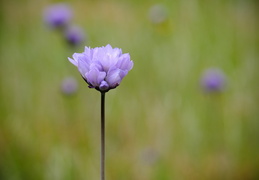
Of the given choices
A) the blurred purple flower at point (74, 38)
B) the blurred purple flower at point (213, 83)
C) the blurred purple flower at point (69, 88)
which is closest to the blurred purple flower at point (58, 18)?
the blurred purple flower at point (74, 38)

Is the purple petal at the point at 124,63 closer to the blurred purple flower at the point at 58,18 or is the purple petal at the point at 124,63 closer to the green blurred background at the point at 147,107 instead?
the green blurred background at the point at 147,107

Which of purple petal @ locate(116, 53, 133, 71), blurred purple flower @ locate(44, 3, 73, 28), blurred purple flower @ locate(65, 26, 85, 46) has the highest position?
blurred purple flower @ locate(44, 3, 73, 28)

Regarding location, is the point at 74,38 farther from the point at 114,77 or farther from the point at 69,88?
the point at 114,77

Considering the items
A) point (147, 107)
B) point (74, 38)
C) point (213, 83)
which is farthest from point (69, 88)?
point (213, 83)

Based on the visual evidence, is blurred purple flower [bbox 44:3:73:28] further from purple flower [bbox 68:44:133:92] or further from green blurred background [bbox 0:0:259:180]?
purple flower [bbox 68:44:133:92]

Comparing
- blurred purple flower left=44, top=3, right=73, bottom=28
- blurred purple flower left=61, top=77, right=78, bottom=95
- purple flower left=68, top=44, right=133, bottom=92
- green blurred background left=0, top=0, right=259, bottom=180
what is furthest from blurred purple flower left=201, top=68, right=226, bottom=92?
purple flower left=68, top=44, right=133, bottom=92

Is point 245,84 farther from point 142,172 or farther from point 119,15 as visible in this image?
point 119,15

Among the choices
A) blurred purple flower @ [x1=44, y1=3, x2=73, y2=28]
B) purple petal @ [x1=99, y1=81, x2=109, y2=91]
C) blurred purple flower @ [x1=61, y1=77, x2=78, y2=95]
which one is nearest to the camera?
purple petal @ [x1=99, y1=81, x2=109, y2=91]

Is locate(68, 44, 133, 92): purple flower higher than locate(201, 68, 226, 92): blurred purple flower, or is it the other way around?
locate(68, 44, 133, 92): purple flower
